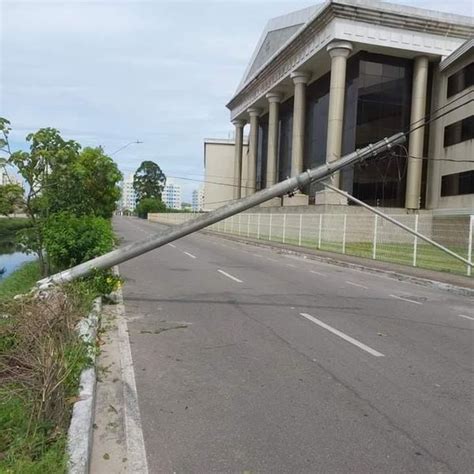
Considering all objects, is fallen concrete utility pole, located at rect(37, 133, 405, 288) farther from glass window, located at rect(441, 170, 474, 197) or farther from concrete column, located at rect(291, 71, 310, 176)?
concrete column, located at rect(291, 71, 310, 176)

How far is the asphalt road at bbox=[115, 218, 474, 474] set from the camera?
410 centimetres

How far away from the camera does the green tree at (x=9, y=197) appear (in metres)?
13.0

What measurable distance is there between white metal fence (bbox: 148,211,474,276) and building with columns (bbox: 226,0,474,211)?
16.8 feet

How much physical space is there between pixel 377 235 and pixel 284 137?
118 feet

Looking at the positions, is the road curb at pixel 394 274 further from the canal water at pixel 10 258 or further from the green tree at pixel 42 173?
the canal water at pixel 10 258

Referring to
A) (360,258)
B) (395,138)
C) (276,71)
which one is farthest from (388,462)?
(276,71)

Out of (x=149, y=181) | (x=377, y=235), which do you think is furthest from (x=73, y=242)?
(x=149, y=181)

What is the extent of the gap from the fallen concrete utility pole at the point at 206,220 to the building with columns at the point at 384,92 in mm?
24283

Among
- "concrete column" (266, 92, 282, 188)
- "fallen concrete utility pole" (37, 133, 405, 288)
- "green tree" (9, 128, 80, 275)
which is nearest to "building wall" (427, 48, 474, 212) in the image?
"concrete column" (266, 92, 282, 188)

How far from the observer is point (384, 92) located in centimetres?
4100

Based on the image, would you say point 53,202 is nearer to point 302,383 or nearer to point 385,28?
point 302,383

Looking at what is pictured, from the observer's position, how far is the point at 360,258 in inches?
910

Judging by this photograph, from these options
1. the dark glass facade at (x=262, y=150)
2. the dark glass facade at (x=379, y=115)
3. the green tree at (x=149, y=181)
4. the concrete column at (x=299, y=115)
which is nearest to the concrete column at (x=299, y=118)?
the concrete column at (x=299, y=115)

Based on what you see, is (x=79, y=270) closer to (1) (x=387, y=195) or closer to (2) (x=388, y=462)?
(2) (x=388, y=462)
